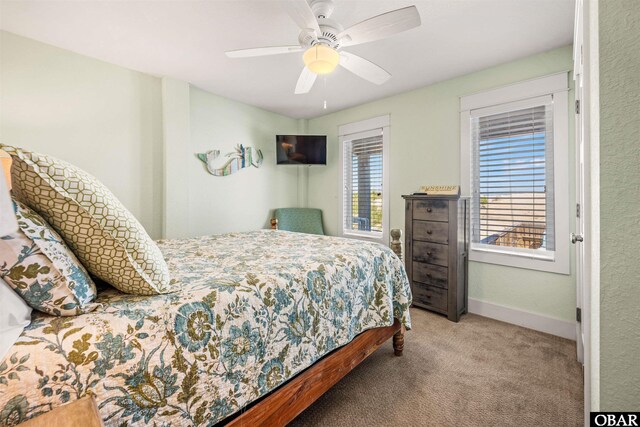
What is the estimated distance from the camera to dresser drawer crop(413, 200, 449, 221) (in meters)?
2.73

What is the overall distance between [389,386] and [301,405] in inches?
27.2

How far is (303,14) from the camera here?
151 centimetres

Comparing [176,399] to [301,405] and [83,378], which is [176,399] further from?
[301,405]

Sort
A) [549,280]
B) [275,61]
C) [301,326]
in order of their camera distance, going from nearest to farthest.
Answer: [301,326], [549,280], [275,61]

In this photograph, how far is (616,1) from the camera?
664mm

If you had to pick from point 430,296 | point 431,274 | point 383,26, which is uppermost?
Answer: point 383,26

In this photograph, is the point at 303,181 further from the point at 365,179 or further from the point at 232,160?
the point at 232,160

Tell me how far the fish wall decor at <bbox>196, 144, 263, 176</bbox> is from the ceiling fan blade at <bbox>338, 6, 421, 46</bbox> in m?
2.29

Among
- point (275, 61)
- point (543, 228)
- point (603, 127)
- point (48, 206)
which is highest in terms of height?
point (275, 61)

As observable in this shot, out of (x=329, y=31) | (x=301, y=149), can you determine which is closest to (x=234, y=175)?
(x=301, y=149)

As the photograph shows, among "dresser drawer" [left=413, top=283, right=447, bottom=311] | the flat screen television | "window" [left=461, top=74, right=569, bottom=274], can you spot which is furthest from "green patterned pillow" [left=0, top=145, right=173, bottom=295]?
the flat screen television

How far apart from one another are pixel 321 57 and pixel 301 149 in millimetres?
2430

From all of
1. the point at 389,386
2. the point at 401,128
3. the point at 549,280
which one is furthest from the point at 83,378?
the point at 401,128
